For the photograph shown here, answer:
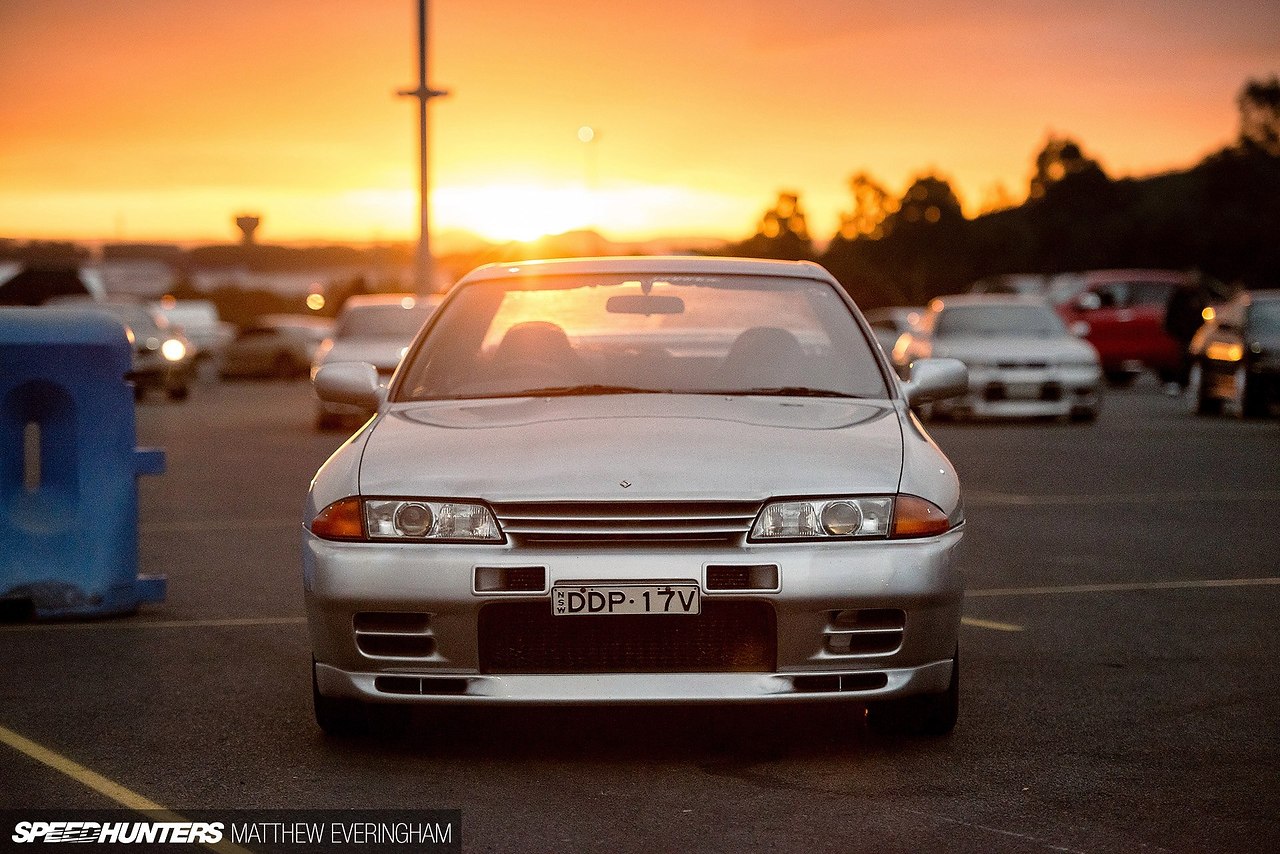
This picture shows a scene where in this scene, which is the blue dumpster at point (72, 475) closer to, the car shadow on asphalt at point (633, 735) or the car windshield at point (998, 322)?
the car shadow on asphalt at point (633, 735)

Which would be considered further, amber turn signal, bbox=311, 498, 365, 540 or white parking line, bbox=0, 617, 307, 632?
white parking line, bbox=0, 617, 307, 632

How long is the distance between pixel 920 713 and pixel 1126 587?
11.7 ft

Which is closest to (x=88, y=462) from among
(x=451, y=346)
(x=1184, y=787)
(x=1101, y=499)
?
(x=451, y=346)

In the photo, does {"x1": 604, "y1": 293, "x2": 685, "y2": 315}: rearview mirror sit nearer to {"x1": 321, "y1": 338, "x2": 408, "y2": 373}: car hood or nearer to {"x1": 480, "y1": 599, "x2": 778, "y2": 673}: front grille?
{"x1": 480, "y1": 599, "x2": 778, "y2": 673}: front grille

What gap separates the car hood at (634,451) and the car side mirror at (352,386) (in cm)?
49

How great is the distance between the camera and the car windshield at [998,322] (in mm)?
21609

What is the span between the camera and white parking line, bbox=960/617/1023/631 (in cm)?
740

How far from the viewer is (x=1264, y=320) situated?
21203 mm

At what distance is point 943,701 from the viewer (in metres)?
5.27

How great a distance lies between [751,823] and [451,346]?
7.80 ft

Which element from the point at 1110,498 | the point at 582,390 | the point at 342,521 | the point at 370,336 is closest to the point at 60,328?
the point at 582,390

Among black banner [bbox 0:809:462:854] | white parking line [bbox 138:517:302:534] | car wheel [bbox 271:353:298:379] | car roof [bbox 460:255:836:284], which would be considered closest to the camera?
black banner [bbox 0:809:462:854]

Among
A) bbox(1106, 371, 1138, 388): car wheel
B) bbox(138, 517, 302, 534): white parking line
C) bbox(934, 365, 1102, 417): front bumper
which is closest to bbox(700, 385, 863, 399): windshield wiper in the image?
bbox(138, 517, 302, 534): white parking line

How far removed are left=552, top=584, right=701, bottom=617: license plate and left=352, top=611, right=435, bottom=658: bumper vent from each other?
0.42 metres
